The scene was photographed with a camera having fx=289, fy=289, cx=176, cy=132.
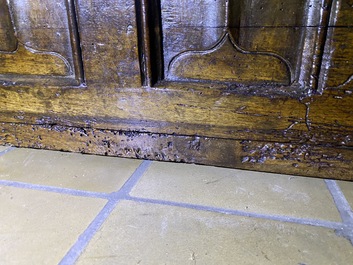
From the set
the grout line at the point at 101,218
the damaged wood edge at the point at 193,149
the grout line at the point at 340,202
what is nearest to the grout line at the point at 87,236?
the grout line at the point at 101,218

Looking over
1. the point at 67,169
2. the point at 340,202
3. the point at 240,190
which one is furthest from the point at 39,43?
the point at 340,202

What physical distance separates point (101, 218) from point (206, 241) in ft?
0.58

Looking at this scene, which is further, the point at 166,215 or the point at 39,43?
the point at 39,43

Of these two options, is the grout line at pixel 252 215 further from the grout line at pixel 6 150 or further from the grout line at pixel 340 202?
the grout line at pixel 6 150

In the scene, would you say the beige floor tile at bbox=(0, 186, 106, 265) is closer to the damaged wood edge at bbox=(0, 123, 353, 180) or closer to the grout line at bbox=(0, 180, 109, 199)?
the grout line at bbox=(0, 180, 109, 199)

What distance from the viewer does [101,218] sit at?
472 millimetres

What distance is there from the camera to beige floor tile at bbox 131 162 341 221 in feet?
1.61

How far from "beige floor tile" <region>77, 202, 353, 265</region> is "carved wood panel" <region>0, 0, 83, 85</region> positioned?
0.34 m

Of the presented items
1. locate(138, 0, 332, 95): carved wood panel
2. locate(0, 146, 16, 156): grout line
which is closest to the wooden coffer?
locate(138, 0, 332, 95): carved wood panel

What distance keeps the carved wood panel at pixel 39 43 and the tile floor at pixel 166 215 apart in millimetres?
199

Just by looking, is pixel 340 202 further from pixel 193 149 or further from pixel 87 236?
pixel 87 236

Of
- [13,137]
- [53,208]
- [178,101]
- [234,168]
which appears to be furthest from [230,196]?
[13,137]

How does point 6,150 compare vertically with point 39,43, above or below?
below

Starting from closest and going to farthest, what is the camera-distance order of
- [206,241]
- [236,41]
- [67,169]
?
[206,241], [236,41], [67,169]
